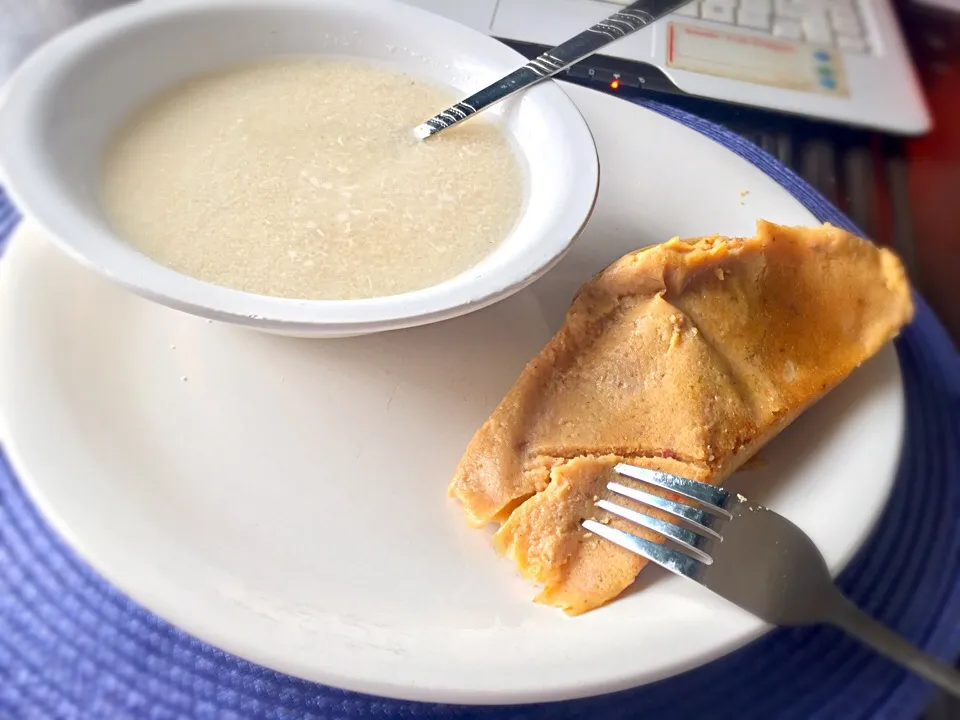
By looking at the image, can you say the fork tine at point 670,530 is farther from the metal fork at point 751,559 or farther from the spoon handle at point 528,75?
the spoon handle at point 528,75

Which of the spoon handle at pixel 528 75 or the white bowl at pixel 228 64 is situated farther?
the spoon handle at pixel 528 75

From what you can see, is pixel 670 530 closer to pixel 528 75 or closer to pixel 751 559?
pixel 751 559

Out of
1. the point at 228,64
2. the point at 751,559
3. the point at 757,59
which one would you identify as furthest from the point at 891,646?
the point at 757,59

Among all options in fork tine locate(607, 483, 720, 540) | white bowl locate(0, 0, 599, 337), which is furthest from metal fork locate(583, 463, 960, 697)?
white bowl locate(0, 0, 599, 337)

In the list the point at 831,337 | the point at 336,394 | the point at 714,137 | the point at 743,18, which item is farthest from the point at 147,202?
the point at 743,18

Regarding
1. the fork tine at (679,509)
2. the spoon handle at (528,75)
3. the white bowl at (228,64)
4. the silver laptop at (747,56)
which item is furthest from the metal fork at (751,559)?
the silver laptop at (747,56)

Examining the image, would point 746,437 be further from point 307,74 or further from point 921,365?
point 307,74
